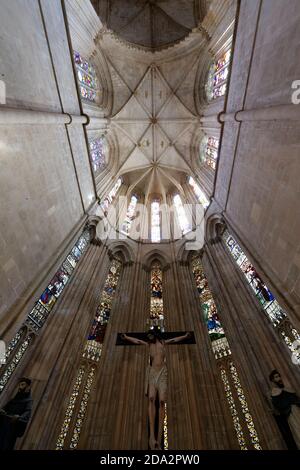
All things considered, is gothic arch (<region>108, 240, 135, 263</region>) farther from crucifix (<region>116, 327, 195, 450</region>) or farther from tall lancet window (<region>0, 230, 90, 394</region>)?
crucifix (<region>116, 327, 195, 450</region>)

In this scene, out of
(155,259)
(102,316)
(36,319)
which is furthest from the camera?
(155,259)

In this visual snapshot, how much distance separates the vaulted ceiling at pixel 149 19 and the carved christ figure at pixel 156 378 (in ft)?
52.3

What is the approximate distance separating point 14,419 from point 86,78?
12825mm

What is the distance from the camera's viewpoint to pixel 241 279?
25.5ft

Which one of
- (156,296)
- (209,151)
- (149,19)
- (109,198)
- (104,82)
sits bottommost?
(156,296)

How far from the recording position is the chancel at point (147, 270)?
4840 millimetres

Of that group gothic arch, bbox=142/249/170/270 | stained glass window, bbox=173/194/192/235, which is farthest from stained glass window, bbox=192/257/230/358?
stained glass window, bbox=173/194/192/235

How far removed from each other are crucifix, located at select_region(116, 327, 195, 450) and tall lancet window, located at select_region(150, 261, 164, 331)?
3851 millimetres

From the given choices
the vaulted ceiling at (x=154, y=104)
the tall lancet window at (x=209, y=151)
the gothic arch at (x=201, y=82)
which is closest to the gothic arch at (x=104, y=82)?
the vaulted ceiling at (x=154, y=104)

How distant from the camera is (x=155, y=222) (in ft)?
47.5

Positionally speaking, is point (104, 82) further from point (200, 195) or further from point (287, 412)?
point (287, 412)

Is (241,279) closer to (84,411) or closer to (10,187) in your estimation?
(84,411)

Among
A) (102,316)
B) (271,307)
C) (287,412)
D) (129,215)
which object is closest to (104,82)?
(129,215)

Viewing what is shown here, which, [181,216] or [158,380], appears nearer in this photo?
[158,380]
